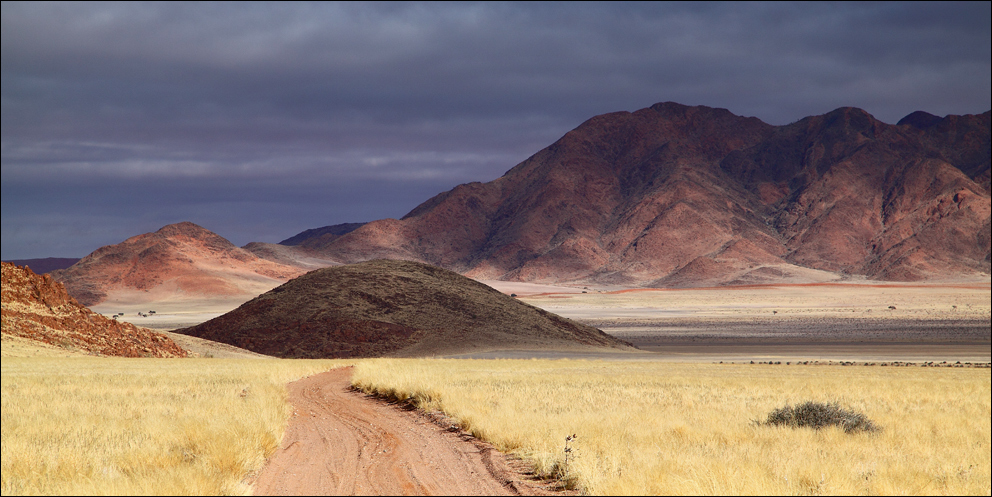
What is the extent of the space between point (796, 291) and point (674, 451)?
14411 centimetres

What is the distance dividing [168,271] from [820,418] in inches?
7000

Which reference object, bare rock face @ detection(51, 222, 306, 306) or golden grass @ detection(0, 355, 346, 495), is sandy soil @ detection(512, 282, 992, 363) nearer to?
golden grass @ detection(0, 355, 346, 495)

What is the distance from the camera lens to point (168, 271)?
173500 mm

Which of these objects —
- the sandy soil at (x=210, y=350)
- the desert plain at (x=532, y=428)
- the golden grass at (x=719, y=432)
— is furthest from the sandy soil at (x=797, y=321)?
the golden grass at (x=719, y=432)

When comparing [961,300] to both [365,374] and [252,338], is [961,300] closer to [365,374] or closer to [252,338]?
[252,338]

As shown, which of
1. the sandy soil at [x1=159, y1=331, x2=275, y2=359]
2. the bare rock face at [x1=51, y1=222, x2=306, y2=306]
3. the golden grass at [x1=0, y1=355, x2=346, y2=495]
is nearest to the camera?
the golden grass at [x1=0, y1=355, x2=346, y2=495]

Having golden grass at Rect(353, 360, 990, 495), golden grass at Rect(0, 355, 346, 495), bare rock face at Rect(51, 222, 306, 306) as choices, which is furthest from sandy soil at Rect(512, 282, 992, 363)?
bare rock face at Rect(51, 222, 306, 306)

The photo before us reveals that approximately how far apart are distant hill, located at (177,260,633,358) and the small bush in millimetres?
49917

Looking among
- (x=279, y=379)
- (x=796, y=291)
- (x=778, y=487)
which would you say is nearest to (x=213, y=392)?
(x=279, y=379)

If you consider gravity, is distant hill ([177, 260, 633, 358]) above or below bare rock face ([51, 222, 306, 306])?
below

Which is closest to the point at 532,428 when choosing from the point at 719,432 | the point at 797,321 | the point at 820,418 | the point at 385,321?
the point at 719,432

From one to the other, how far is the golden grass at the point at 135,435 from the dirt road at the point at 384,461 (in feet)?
1.73

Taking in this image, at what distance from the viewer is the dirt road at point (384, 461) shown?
398 inches

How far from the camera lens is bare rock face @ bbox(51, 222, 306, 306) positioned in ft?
541
